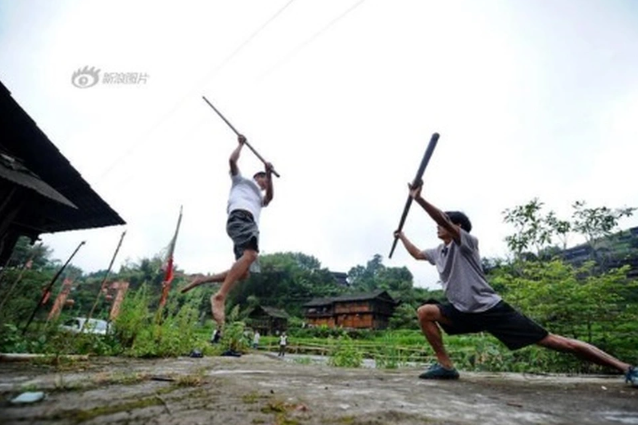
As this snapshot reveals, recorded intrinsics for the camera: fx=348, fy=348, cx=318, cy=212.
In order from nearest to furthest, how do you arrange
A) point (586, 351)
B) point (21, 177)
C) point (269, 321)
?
point (586, 351), point (21, 177), point (269, 321)

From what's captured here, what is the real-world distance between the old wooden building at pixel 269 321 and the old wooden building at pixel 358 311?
6.28m

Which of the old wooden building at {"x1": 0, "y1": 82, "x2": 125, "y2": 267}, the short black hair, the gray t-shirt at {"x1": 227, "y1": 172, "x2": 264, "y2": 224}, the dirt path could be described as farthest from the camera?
the old wooden building at {"x1": 0, "y1": 82, "x2": 125, "y2": 267}

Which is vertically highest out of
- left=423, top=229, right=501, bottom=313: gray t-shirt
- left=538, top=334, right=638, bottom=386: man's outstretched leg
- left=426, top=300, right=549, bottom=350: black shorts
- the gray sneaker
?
left=423, top=229, right=501, bottom=313: gray t-shirt

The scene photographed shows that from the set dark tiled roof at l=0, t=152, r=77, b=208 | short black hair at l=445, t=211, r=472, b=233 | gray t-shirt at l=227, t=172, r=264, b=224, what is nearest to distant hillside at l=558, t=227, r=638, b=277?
short black hair at l=445, t=211, r=472, b=233

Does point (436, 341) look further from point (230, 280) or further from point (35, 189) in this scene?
point (35, 189)

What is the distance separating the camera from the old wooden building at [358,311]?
47125 mm

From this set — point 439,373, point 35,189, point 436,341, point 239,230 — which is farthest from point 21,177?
point 439,373

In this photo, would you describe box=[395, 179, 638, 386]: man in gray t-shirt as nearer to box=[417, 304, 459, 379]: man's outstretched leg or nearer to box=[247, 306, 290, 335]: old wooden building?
box=[417, 304, 459, 379]: man's outstretched leg

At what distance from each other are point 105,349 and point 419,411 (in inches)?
173

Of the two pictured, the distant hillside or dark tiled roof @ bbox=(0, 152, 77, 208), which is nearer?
dark tiled roof @ bbox=(0, 152, 77, 208)

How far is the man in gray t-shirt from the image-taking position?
290 centimetres

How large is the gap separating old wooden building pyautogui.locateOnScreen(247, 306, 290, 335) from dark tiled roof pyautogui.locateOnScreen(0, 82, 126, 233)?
40178mm

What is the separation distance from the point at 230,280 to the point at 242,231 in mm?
549

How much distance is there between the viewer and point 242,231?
3871 mm
